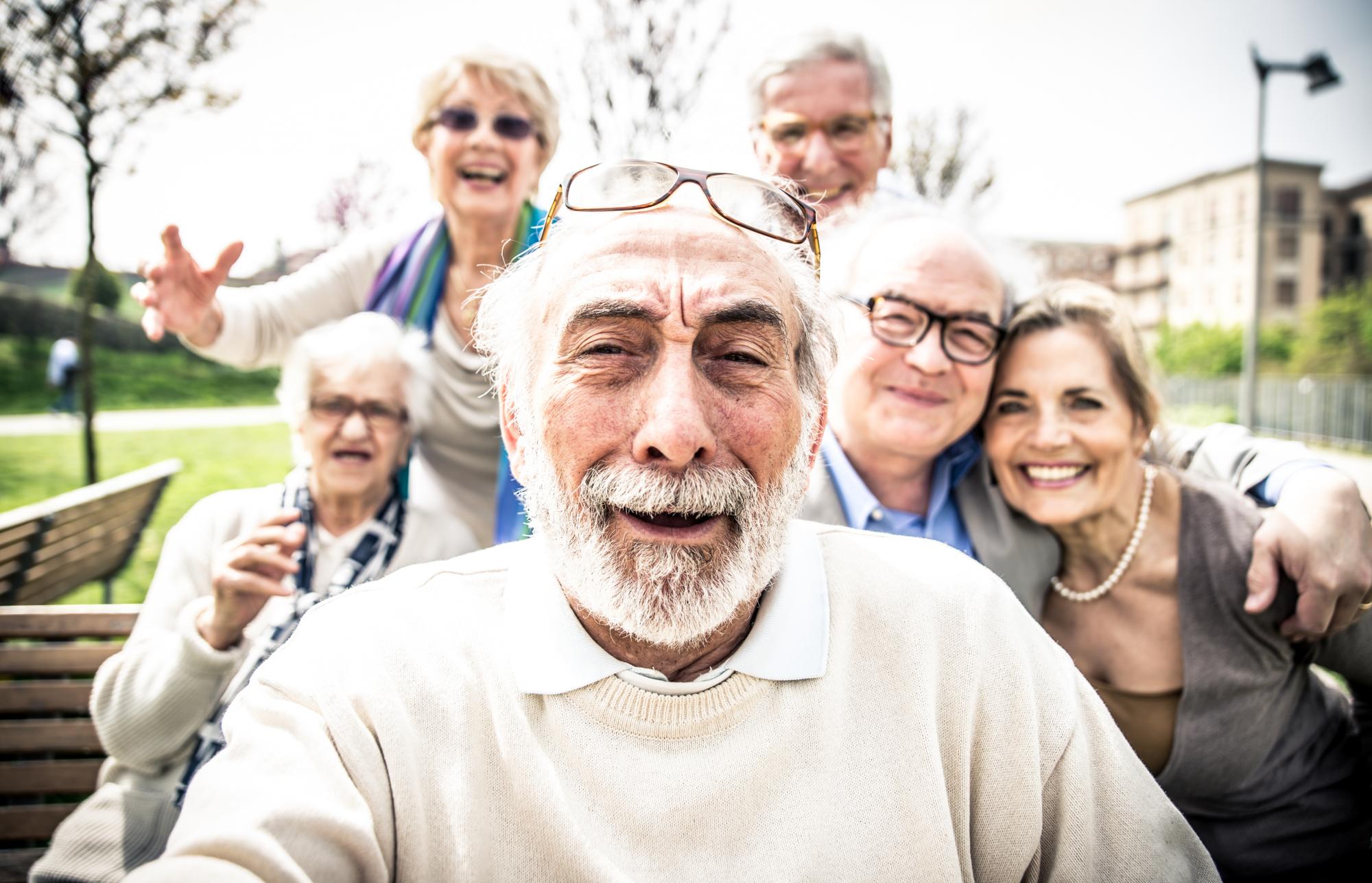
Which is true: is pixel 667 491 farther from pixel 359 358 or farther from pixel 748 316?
pixel 359 358

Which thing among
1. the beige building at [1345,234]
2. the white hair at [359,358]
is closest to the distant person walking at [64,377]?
the white hair at [359,358]

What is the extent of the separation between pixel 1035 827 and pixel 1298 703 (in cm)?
139

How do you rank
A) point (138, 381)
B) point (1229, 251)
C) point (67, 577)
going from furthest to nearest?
point (1229, 251)
point (138, 381)
point (67, 577)

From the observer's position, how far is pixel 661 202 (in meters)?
1.61

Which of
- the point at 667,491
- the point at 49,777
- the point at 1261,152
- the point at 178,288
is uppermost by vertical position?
the point at 1261,152

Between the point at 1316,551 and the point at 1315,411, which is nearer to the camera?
the point at 1316,551

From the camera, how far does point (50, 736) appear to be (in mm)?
2496

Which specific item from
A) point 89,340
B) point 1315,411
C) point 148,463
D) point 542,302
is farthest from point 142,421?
point 1315,411

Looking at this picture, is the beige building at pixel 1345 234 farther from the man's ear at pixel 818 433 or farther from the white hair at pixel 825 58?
the man's ear at pixel 818 433

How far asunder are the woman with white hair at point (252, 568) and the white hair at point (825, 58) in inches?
72.8

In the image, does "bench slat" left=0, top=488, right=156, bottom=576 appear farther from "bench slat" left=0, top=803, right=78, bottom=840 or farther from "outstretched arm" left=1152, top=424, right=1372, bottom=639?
"outstretched arm" left=1152, top=424, right=1372, bottom=639

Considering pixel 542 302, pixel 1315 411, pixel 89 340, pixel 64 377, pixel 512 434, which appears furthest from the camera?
pixel 1315 411

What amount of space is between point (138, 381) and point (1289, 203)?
6959cm

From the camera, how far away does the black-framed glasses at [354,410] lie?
2.80 meters
